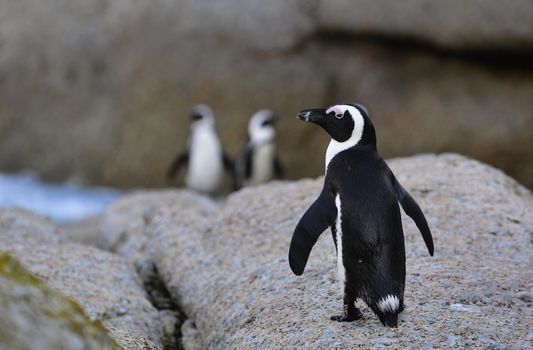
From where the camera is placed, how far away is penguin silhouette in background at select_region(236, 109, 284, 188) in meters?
11.2

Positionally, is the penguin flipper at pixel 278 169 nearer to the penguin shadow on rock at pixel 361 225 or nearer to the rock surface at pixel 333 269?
the rock surface at pixel 333 269

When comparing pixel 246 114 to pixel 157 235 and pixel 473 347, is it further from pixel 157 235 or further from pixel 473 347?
pixel 473 347

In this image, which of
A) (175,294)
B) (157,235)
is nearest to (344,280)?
(175,294)

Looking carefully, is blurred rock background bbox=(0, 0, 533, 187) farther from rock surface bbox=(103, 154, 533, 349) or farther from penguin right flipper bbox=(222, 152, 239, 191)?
rock surface bbox=(103, 154, 533, 349)

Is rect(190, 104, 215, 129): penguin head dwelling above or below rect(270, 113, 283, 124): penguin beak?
above

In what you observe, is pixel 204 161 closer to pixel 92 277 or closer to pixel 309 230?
pixel 92 277

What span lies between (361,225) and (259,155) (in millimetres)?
7624

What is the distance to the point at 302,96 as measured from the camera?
11.8 metres

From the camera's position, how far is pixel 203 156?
11.1 meters

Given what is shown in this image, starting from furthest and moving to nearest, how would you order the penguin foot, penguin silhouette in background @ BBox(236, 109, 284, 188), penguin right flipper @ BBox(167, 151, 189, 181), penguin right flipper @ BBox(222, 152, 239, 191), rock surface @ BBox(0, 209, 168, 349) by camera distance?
penguin right flipper @ BBox(222, 152, 239, 191)
penguin right flipper @ BBox(167, 151, 189, 181)
penguin silhouette in background @ BBox(236, 109, 284, 188)
rock surface @ BBox(0, 209, 168, 349)
the penguin foot

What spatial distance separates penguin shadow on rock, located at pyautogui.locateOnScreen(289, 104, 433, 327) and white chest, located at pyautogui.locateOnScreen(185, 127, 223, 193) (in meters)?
7.27

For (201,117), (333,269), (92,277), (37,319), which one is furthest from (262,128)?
(37,319)

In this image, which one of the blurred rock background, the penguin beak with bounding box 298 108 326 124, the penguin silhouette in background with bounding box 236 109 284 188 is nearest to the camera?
the penguin beak with bounding box 298 108 326 124

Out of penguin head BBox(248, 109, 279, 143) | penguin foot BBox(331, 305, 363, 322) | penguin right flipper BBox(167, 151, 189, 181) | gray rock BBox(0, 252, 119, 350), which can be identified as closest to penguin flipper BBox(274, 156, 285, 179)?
penguin head BBox(248, 109, 279, 143)
